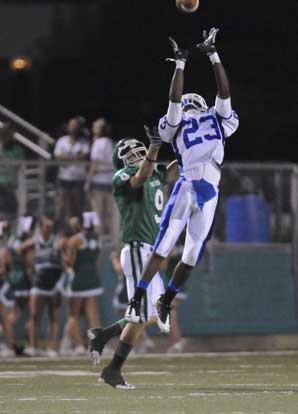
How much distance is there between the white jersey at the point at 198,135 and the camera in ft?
39.1

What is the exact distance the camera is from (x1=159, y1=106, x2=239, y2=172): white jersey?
39.1 feet

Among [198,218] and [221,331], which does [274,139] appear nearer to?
[221,331]

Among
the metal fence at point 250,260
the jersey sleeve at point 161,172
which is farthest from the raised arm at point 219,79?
the metal fence at point 250,260

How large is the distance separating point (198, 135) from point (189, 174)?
0.29 meters

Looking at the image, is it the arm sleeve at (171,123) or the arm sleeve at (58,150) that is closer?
the arm sleeve at (171,123)

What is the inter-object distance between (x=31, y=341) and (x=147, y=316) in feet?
17.3

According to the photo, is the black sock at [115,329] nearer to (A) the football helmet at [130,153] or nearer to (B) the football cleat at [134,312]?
(B) the football cleat at [134,312]

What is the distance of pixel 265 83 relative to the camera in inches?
1280

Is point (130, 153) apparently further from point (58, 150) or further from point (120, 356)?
point (58, 150)

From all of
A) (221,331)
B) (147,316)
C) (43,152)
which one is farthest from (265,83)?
(147,316)

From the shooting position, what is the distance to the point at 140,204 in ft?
42.8

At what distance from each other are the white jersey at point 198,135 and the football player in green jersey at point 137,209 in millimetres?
295

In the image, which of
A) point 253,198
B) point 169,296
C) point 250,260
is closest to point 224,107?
point 169,296

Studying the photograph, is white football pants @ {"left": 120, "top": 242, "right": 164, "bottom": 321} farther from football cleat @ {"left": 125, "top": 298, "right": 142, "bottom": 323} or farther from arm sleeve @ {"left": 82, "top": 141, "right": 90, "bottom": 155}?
arm sleeve @ {"left": 82, "top": 141, "right": 90, "bottom": 155}
